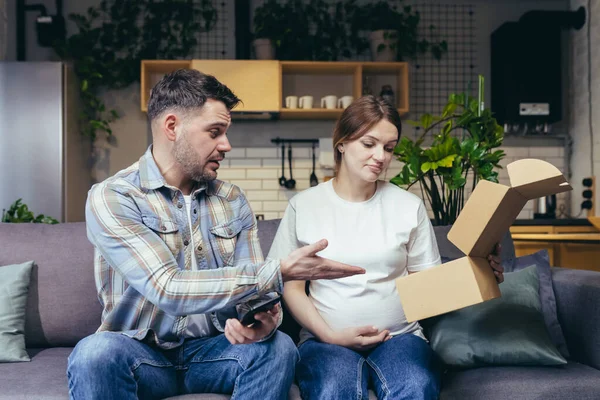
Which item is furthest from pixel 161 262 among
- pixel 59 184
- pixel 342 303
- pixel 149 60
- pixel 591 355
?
pixel 149 60

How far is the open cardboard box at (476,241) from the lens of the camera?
146 cm

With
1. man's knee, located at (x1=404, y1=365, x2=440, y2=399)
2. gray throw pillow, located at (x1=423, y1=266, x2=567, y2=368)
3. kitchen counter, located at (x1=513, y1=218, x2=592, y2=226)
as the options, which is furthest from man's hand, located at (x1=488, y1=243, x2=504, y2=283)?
kitchen counter, located at (x1=513, y1=218, x2=592, y2=226)

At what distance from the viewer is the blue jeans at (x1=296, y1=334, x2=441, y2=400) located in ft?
5.08

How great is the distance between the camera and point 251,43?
15.3 feet

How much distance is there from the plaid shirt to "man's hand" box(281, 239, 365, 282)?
0.10 feet

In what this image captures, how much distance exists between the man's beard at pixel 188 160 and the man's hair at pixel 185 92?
8 centimetres

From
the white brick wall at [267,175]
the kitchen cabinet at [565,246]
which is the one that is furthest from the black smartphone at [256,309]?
the white brick wall at [267,175]

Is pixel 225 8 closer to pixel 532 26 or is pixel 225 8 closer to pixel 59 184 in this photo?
pixel 59 184

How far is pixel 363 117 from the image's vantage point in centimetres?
188

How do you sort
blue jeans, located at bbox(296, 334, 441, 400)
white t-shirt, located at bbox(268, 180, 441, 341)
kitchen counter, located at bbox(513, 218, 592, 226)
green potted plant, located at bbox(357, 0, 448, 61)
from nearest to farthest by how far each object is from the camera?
blue jeans, located at bbox(296, 334, 441, 400) → white t-shirt, located at bbox(268, 180, 441, 341) → kitchen counter, located at bbox(513, 218, 592, 226) → green potted plant, located at bbox(357, 0, 448, 61)

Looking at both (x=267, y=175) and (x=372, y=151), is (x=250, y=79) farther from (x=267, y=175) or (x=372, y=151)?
(x=372, y=151)

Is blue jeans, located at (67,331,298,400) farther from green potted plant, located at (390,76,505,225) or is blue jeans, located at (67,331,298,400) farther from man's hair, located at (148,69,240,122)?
green potted plant, located at (390,76,505,225)

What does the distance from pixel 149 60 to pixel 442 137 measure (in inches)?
101

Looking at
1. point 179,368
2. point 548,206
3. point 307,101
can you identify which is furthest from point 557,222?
point 179,368
